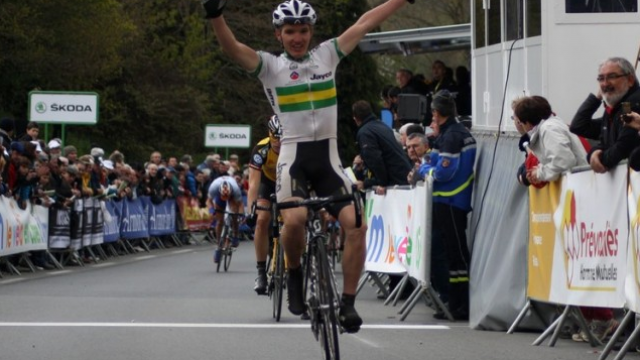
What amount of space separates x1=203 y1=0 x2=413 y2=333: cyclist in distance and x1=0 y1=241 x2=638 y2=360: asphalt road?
147cm

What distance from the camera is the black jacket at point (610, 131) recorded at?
34.5 ft

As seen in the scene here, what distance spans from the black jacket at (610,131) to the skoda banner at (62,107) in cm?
2059

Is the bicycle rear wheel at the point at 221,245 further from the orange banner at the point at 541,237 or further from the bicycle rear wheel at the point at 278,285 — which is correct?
the orange banner at the point at 541,237

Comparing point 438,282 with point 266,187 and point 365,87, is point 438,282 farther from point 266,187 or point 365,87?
point 365,87

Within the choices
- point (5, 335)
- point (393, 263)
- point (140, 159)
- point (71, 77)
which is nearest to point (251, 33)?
point (140, 159)

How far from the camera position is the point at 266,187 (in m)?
14.7

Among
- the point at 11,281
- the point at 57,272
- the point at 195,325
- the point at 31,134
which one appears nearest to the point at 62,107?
the point at 31,134

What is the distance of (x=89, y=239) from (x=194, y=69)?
1086 inches

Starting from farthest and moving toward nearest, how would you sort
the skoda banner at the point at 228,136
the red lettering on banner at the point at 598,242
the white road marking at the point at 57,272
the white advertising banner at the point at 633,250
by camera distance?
the skoda banner at the point at 228,136 → the white road marking at the point at 57,272 → the red lettering on banner at the point at 598,242 → the white advertising banner at the point at 633,250

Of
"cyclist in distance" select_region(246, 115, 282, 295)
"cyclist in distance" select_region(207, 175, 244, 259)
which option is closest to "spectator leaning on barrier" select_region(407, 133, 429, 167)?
"cyclist in distance" select_region(246, 115, 282, 295)

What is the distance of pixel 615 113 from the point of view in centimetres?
1161

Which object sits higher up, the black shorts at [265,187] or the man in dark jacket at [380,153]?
the man in dark jacket at [380,153]

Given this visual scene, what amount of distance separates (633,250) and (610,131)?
1.64 meters

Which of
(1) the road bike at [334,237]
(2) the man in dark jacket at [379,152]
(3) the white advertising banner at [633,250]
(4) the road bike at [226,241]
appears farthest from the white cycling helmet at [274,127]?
(4) the road bike at [226,241]
